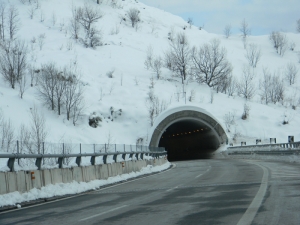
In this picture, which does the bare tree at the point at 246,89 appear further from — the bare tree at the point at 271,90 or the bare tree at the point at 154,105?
the bare tree at the point at 154,105

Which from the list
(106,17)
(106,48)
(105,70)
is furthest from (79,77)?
(106,17)

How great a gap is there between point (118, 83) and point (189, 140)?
14.3 metres

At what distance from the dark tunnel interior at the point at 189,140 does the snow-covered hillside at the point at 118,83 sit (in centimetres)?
399

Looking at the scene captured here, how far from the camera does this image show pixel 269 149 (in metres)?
48.2

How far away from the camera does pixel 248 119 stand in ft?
234

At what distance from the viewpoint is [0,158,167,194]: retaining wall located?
15.1 metres

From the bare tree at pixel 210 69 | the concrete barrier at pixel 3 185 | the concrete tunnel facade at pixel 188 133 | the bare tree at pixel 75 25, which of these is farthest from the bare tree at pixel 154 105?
the concrete barrier at pixel 3 185

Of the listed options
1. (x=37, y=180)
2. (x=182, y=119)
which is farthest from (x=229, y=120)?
(x=37, y=180)

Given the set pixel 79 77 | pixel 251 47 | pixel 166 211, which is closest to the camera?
pixel 166 211

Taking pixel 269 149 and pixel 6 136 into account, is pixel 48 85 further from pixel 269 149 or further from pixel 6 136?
pixel 269 149

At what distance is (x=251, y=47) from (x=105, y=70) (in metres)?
63.7

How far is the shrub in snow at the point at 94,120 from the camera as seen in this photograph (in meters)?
55.0

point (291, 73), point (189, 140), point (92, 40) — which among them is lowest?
point (189, 140)

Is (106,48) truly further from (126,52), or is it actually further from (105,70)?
(105,70)
